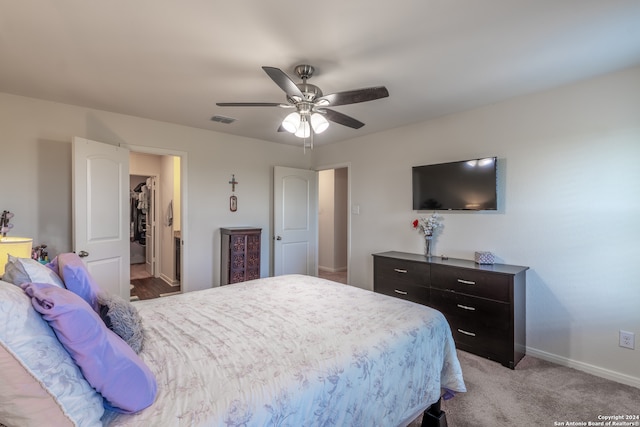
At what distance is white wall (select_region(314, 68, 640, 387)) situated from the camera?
7.88ft

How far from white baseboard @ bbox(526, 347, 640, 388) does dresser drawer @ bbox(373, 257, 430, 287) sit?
113 cm

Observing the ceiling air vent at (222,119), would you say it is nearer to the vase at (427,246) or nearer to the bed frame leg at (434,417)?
the vase at (427,246)

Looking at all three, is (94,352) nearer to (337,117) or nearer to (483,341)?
(337,117)

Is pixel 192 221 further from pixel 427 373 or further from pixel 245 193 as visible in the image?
pixel 427 373

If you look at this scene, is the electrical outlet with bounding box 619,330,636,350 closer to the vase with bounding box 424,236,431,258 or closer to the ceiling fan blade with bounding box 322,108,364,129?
the vase with bounding box 424,236,431,258

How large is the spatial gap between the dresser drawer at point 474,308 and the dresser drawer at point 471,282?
0.05m

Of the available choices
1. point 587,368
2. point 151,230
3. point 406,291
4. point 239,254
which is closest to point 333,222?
point 239,254

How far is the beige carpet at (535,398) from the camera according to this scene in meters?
1.96

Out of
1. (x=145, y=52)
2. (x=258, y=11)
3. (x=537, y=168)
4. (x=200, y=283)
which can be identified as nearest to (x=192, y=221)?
(x=200, y=283)

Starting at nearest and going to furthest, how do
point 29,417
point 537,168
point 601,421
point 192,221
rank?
point 29,417, point 601,421, point 537,168, point 192,221

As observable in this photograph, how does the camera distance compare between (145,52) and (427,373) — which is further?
(145,52)

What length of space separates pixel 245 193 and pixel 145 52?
255cm

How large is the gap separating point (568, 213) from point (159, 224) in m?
6.09

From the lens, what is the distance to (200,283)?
13.6 feet
